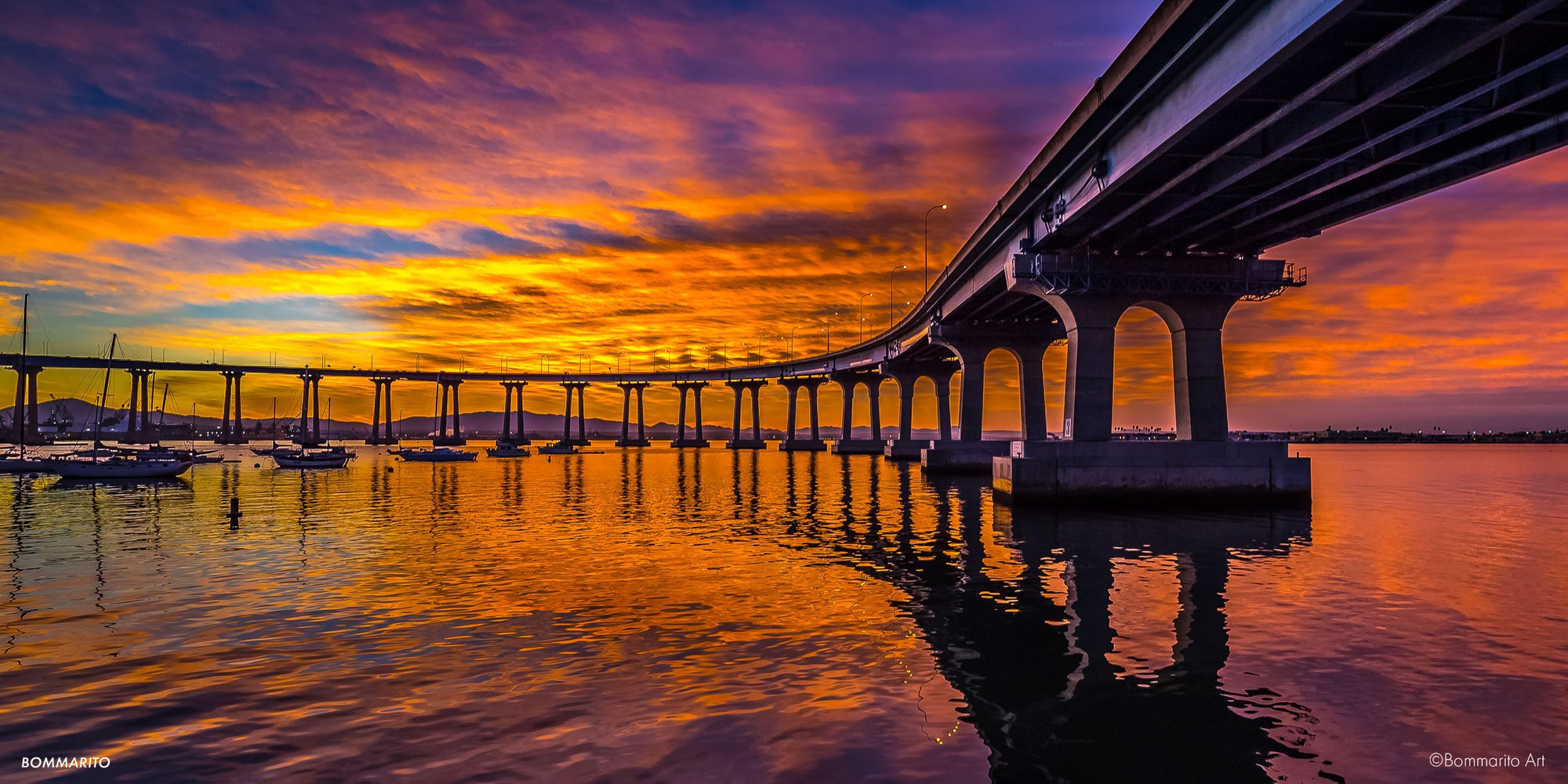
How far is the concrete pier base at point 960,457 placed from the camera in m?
72.0

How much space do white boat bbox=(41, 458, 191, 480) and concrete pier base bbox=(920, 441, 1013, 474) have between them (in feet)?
216

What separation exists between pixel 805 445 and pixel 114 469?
121403 millimetres

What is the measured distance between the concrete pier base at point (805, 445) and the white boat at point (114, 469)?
4050 inches

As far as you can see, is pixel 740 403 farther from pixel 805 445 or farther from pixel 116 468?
pixel 116 468

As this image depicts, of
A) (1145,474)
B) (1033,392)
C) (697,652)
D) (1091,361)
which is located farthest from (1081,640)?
(1033,392)

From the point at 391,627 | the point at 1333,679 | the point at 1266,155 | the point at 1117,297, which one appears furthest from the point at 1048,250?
the point at 391,627

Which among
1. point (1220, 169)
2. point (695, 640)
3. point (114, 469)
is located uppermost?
point (1220, 169)

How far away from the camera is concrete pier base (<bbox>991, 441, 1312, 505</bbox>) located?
136 ft

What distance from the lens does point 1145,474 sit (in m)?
41.3

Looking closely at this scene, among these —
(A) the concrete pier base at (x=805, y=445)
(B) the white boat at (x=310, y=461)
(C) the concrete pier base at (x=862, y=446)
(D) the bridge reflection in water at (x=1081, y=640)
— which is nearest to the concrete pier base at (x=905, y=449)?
(C) the concrete pier base at (x=862, y=446)

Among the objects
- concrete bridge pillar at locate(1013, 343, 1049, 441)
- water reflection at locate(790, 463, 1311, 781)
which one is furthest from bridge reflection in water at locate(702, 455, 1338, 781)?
concrete bridge pillar at locate(1013, 343, 1049, 441)

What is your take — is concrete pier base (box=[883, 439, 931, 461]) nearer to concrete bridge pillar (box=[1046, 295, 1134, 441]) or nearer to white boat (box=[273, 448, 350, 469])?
concrete bridge pillar (box=[1046, 295, 1134, 441])

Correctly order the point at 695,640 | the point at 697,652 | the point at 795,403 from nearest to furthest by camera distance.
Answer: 1. the point at 697,652
2. the point at 695,640
3. the point at 795,403

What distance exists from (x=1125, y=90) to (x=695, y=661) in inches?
954
